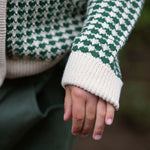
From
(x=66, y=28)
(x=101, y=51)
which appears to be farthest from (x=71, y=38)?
(x=101, y=51)

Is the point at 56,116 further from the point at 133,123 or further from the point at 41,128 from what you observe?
the point at 133,123

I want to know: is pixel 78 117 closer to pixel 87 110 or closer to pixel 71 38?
pixel 87 110

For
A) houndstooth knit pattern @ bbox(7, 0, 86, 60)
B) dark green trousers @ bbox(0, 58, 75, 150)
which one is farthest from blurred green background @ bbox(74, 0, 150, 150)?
houndstooth knit pattern @ bbox(7, 0, 86, 60)

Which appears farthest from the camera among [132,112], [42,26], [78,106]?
[132,112]

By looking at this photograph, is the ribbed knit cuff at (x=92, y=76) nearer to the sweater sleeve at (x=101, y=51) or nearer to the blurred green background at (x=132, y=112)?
the sweater sleeve at (x=101, y=51)

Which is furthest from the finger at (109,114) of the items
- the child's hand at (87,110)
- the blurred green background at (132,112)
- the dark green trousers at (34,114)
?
the blurred green background at (132,112)

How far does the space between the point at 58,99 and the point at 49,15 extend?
10.4 inches

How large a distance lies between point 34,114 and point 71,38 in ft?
0.75

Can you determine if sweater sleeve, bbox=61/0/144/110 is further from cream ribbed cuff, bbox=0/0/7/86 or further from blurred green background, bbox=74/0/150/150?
blurred green background, bbox=74/0/150/150

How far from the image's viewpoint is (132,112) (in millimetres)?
2047

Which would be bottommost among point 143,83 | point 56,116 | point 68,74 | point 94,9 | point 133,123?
point 133,123

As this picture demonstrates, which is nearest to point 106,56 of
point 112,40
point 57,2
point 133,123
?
point 112,40

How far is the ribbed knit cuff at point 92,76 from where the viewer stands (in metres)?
0.70

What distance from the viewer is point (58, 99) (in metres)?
0.95
